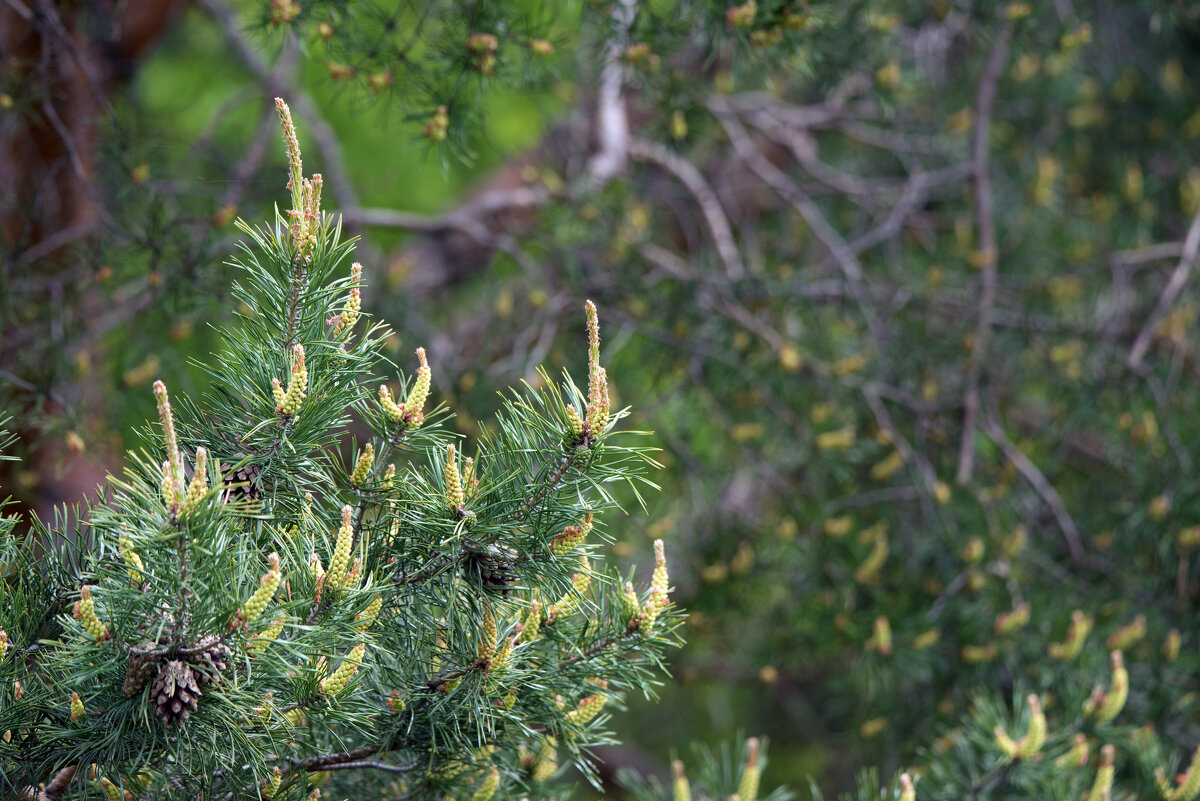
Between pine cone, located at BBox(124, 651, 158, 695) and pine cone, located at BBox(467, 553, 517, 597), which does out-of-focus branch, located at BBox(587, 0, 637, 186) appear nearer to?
pine cone, located at BBox(467, 553, 517, 597)

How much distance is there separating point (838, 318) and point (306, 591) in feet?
6.32

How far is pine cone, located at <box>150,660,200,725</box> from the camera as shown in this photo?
0.73m

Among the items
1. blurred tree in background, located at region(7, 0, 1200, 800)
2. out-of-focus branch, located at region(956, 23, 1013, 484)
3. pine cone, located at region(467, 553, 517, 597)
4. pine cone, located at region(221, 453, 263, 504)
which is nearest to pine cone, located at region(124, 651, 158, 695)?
pine cone, located at region(221, 453, 263, 504)

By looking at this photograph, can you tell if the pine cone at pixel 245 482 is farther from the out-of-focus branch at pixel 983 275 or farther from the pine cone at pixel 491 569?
the out-of-focus branch at pixel 983 275

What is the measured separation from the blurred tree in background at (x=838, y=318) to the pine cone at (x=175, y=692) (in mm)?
880

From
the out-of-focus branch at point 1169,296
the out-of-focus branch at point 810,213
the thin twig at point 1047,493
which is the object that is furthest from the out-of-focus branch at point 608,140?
the out-of-focus branch at point 1169,296

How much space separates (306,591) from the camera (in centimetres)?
80

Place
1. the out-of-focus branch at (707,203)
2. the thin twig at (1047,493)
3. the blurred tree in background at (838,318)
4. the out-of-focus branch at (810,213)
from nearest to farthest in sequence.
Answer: the blurred tree in background at (838,318) → the thin twig at (1047,493) → the out-of-focus branch at (810,213) → the out-of-focus branch at (707,203)

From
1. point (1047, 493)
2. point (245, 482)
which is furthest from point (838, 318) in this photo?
point (245, 482)

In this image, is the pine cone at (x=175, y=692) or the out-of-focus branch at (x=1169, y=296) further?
the out-of-focus branch at (x=1169, y=296)

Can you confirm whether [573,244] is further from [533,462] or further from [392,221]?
[533,462]

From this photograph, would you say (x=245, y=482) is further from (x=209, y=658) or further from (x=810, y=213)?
(x=810, y=213)

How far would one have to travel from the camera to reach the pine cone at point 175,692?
28.9 inches

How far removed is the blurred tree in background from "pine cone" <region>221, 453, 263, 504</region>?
2.27 feet
